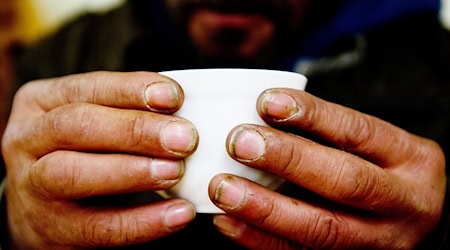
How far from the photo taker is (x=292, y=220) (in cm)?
50

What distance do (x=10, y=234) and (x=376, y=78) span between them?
1016 mm

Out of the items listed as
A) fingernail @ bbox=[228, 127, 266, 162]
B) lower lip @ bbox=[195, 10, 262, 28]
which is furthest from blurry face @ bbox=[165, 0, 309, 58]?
fingernail @ bbox=[228, 127, 266, 162]

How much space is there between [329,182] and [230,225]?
0.12 metres

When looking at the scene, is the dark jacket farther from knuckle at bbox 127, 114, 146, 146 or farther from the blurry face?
knuckle at bbox 127, 114, 146, 146

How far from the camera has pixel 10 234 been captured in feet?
2.15

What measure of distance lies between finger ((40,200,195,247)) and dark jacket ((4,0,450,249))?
75cm

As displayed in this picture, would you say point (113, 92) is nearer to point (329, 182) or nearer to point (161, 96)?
point (161, 96)

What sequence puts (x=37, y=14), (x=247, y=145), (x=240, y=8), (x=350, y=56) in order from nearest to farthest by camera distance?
(x=247, y=145)
(x=240, y=8)
(x=350, y=56)
(x=37, y=14)

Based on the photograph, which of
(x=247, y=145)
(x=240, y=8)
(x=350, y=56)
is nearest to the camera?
(x=247, y=145)

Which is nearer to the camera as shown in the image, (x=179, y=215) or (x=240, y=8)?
(x=179, y=215)

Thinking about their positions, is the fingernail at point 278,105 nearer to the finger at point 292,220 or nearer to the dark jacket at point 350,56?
the finger at point 292,220

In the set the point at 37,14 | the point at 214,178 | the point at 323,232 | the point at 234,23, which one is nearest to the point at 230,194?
the point at 214,178

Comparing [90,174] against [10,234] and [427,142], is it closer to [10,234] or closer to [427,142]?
[10,234]

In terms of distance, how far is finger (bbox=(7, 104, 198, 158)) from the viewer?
466 mm
